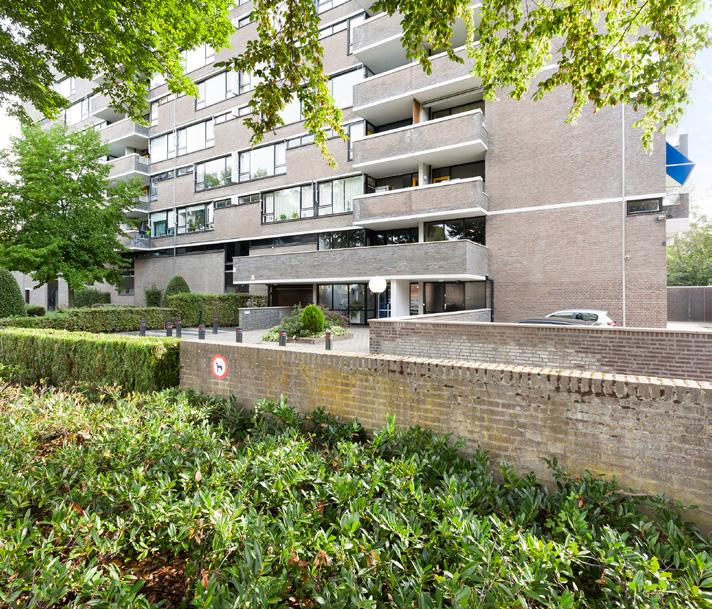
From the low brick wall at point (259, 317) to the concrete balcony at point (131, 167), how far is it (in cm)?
1701

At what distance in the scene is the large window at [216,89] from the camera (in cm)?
2475

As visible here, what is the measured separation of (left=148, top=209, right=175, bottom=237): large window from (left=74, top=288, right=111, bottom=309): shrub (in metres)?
6.83

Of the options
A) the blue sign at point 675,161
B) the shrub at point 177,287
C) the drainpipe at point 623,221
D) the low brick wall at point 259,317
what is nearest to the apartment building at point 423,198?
the drainpipe at point 623,221

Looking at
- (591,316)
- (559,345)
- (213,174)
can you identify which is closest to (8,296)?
(213,174)

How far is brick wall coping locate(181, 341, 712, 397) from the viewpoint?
369 centimetres

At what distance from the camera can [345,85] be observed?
66.8 ft

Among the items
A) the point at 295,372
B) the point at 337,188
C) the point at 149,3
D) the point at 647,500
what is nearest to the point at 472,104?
the point at 337,188

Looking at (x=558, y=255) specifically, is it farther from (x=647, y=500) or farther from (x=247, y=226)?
(x=247, y=226)

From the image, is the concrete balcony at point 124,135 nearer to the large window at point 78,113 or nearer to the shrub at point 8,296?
the large window at point 78,113

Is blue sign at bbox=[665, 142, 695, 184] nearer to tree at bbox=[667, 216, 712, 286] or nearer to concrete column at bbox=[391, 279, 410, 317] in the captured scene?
concrete column at bbox=[391, 279, 410, 317]

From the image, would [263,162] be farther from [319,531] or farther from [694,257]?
[694,257]

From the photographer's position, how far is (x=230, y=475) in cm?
400

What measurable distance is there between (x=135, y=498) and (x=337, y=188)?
1858 cm

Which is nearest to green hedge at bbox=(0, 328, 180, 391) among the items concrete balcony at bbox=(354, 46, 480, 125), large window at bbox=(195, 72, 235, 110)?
concrete balcony at bbox=(354, 46, 480, 125)
